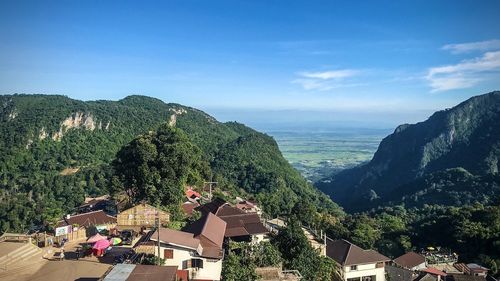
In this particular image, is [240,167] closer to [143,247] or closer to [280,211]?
[280,211]

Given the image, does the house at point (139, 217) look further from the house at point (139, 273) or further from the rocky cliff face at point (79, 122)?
the rocky cliff face at point (79, 122)

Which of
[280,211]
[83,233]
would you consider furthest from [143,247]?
[280,211]

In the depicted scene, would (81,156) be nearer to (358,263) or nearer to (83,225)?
Result: (83,225)

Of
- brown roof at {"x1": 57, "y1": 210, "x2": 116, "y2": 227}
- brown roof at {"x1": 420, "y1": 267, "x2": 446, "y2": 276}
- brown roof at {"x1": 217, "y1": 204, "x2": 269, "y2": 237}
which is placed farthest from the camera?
brown roof at {"x1": 420, "y1": 267, "x2": 446, "y2": 276}

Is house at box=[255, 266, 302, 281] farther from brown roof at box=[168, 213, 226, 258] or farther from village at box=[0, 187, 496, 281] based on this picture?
brown roof at box=[168, 213, 226, 258]

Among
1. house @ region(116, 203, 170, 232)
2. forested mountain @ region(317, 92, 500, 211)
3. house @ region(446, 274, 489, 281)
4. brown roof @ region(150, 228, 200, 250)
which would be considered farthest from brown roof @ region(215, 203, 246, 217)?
forested mountain @ region(317, 92, 500, 211)

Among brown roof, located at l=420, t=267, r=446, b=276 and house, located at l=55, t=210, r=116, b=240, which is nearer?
house, located at l=55, t=210, r=116, b=240
